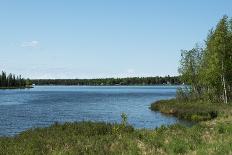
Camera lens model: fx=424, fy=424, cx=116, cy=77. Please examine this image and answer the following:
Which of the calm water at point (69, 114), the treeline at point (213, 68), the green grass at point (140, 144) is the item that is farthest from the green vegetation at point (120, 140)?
the treeline at point (213, 68)

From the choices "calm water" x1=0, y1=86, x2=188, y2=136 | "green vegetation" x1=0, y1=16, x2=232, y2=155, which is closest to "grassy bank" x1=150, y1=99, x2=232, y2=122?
"calm water" x1=0, y1=86, x2=188, y2=136

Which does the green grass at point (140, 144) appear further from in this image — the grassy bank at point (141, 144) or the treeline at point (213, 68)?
the treeline at point (213, 68)

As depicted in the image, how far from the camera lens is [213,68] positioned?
67750mm

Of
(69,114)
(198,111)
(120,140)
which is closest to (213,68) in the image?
(198,111)

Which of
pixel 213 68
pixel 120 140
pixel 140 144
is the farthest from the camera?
pixel 213 68

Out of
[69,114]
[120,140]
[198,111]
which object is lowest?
[69,114]

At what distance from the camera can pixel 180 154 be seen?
60.2ft

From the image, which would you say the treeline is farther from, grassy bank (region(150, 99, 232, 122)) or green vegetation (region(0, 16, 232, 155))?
green vegetation (region(0, 16, 232, 155))

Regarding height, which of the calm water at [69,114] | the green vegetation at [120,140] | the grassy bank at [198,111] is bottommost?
the calm water at [69,114]

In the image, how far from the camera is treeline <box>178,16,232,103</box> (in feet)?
222

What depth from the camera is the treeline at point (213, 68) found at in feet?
222

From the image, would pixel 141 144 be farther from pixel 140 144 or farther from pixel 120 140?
pixel 120 140

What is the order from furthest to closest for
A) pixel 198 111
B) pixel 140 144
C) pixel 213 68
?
1. pixel 213 68
2. pixel 198 111
3. pixel 140 144

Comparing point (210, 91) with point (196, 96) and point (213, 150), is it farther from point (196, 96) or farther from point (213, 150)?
point (213, 150)
